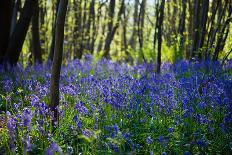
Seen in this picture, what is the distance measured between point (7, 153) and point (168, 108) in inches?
77.0

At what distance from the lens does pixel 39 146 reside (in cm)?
368

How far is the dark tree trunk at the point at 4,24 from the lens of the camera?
11.0m

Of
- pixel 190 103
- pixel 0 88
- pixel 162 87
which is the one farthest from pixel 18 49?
pixel 190 103

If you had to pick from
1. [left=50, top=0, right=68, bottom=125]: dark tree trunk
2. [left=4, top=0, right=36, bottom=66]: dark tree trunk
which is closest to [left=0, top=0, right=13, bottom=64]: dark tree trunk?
[left=4, top=0, right=36, bottom=66]: dark tree trunk

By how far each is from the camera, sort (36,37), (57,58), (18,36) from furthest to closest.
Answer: (36,37), (18,36), (57,58)

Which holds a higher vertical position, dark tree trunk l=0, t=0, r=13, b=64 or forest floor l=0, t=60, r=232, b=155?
dark tree trunk l=0, t=0, r=13, b=64

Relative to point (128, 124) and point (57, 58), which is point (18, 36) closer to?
point (57, 58)

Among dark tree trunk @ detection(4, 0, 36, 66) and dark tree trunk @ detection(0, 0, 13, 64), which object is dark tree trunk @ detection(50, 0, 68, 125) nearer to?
dark tree trunk @ detection(4, 0, 36, 66)

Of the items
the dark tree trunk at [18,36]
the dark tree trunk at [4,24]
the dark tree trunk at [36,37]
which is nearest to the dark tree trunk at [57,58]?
the dark tree trunk at [18,36]

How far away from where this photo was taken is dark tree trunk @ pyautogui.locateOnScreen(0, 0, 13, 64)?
432 inches

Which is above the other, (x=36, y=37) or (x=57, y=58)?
(x=57, y=58)

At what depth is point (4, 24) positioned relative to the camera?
1114 cm

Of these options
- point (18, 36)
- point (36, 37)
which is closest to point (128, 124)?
point (18, 36)

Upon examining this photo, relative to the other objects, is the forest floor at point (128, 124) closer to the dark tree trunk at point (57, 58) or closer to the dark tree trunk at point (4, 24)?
the dark tree trunk at point (57, 58)
